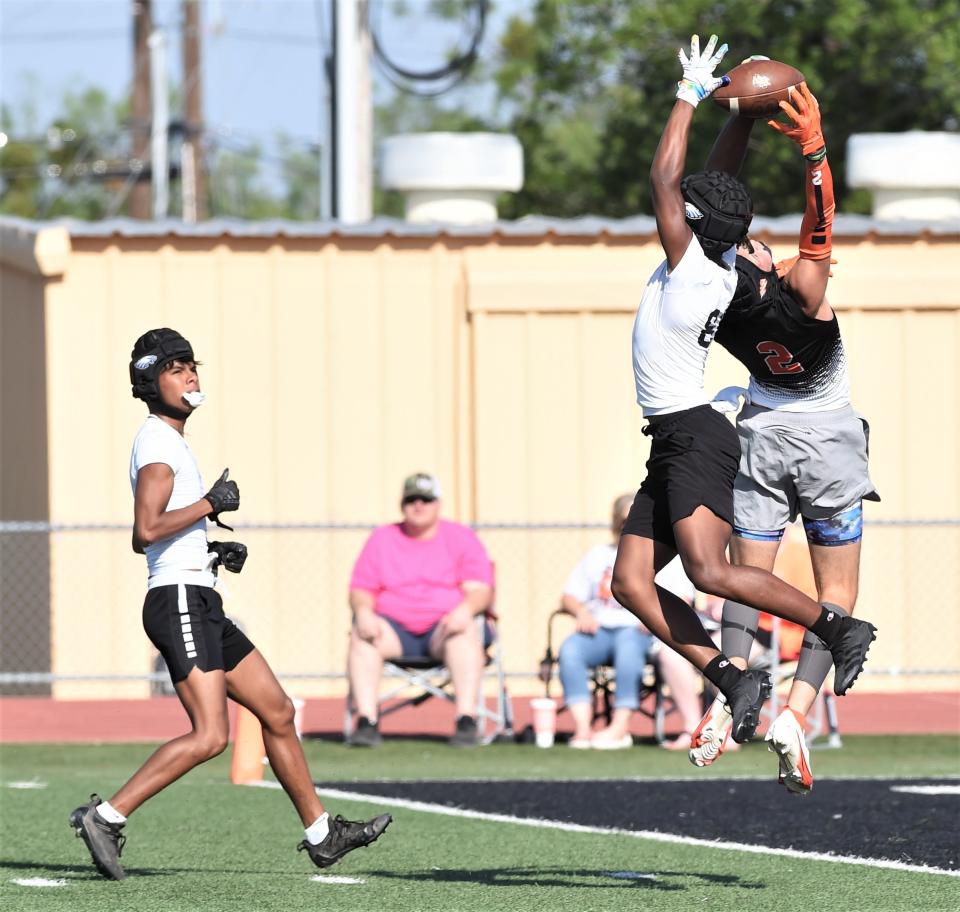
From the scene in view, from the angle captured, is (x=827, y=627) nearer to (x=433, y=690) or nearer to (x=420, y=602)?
(x=433, y=690)

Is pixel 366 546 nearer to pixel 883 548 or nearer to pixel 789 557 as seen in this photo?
pixel 789 557

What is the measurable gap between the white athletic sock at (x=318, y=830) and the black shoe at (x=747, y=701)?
5.01 feet

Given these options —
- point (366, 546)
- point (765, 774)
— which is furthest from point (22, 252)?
point (765, 774)

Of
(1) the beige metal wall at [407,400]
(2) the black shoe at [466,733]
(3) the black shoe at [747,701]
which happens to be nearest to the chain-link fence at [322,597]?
(1) the beige metal wall at [407,400]

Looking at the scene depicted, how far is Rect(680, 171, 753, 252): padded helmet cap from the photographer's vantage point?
654 cm

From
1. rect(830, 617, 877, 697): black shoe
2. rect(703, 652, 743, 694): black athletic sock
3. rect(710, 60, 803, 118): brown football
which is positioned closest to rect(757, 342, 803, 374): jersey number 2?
rect(710, 60, 803, 118): brown football

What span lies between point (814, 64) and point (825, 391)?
2301cm

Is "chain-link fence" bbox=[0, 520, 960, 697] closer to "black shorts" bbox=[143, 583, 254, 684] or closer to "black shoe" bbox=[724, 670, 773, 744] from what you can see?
"black shorts" bbox=[143, 583, 254, 684]

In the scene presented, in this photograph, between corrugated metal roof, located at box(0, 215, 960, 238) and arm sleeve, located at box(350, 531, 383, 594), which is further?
corrugated metal roof, located at box(0, 215, 960, 238)

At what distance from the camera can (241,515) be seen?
14.3 metres

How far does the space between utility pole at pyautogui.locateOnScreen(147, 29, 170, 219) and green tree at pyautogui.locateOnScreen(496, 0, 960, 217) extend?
253 inches

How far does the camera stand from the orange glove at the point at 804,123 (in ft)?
21.6

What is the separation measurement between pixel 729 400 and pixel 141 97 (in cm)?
2866

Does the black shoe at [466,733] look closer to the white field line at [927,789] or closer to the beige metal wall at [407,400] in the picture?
the beige metal wall at [407,400]
